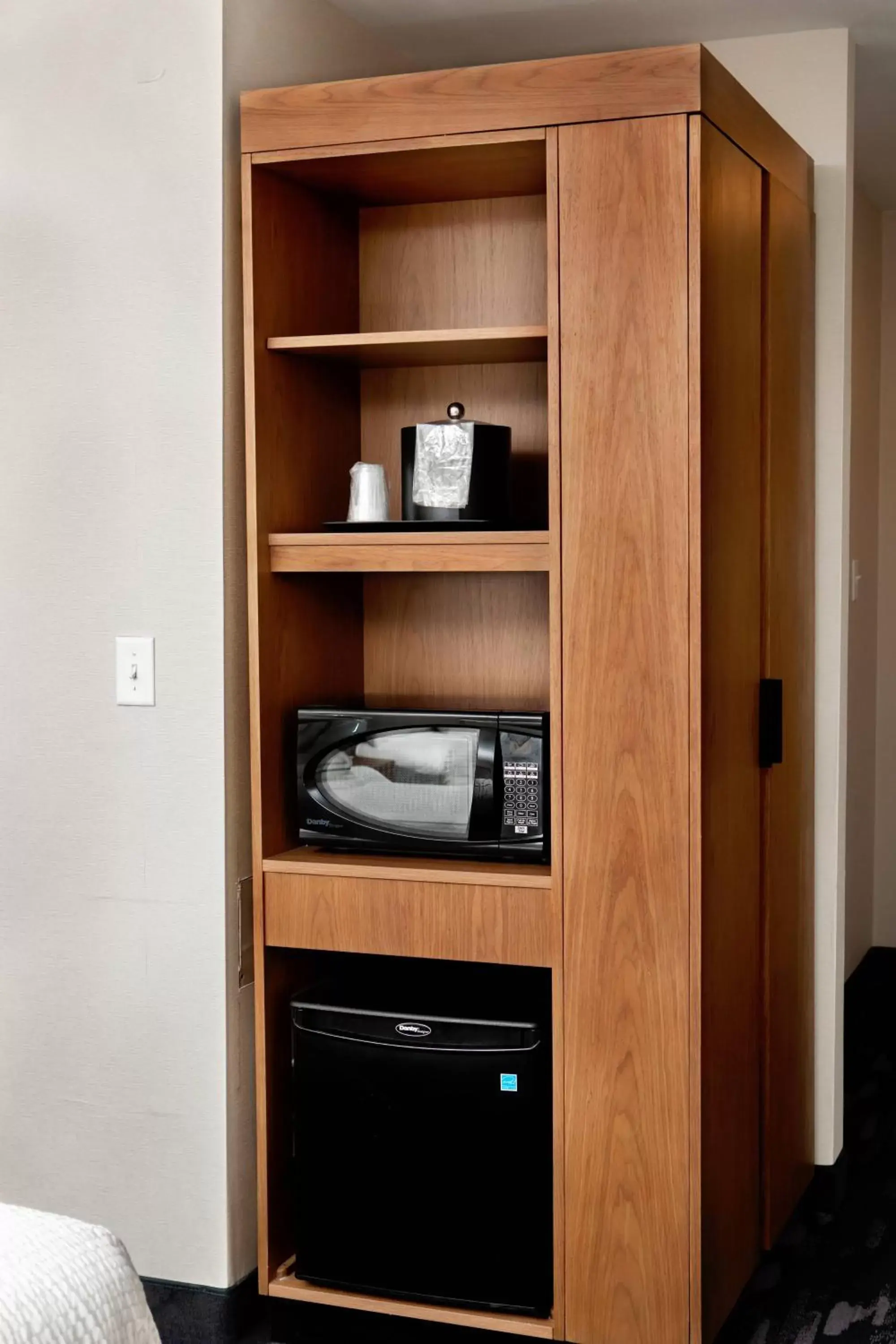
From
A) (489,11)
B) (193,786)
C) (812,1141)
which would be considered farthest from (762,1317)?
(489,11)

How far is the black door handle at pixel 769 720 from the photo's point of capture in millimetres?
2783

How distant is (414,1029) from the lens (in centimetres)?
249

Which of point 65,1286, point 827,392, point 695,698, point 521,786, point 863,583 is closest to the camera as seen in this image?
point 65,1286

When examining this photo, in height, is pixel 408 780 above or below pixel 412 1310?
above

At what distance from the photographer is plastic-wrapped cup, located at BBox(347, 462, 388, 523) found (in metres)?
2.60

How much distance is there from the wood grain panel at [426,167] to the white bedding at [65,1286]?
5.77ft

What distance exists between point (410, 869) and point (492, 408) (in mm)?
949

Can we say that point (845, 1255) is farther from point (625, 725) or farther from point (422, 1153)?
point (625, 725)

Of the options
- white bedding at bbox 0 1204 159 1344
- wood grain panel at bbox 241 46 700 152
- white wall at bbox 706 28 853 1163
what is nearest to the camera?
white bedding at bbox 0 1204 159 1344

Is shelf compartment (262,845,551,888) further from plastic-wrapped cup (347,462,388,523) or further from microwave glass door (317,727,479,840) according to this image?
plastic-wrapped cup (347,462,388,523)

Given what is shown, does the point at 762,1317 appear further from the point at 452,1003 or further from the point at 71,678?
A: the point at 71,678

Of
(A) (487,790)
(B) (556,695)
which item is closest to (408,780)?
(A) (487,790)

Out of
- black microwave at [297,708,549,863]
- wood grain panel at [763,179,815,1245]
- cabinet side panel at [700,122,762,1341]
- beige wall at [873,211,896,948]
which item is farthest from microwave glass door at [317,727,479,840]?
beige wall at [873,211,896,948]

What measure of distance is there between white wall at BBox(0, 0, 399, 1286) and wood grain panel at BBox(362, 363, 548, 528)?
0.46 m
